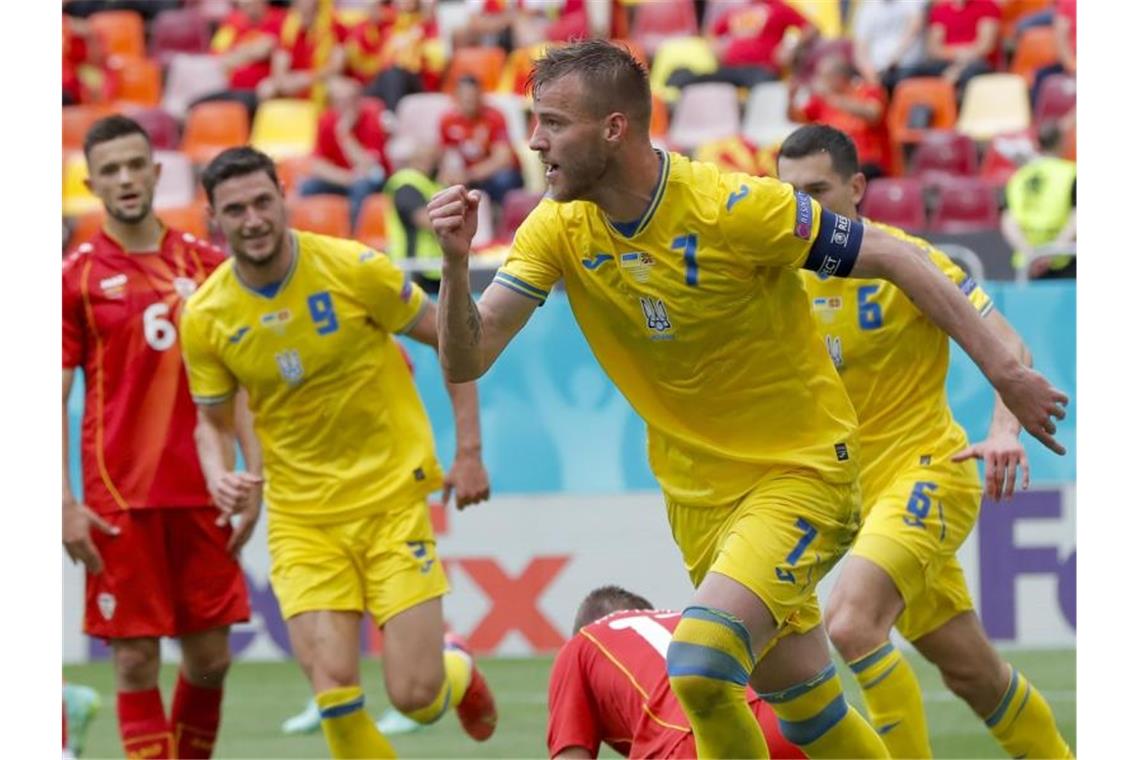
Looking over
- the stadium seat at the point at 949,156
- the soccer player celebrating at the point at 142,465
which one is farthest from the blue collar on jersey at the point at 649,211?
the stadium seat at the point at 949,156

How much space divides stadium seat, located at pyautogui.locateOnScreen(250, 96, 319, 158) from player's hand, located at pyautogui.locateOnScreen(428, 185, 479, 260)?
41.5 feet

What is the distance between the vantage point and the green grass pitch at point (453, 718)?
8.55 metres

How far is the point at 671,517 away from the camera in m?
5.91

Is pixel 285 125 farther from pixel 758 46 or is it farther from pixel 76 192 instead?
pixel 758 46

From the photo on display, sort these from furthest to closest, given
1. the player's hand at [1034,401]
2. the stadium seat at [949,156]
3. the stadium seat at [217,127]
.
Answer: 1. the stadium seat at [217,127]
2. the stadium seat at [949,156]
3. the player's hand at [1034,401]

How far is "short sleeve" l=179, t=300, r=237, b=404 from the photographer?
23.9ft

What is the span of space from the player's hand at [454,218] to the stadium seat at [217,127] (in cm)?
1285

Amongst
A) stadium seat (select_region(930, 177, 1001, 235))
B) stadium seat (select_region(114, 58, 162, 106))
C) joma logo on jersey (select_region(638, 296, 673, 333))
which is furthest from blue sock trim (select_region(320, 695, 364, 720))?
stadium seat (select_region(114, 58, 162, 106))

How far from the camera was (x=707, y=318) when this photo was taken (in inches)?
216

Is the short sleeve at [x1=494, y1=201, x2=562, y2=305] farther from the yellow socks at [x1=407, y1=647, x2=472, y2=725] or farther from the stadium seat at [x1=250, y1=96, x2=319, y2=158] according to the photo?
the stadium seat at [x1=250, y1=96, x2=319, y2=158]

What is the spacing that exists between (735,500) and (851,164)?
75.5 inches

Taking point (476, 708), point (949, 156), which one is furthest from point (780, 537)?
point (949, 156)

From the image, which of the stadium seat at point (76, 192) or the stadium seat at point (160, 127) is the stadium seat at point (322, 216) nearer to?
the stadium seat at point (76, 192)

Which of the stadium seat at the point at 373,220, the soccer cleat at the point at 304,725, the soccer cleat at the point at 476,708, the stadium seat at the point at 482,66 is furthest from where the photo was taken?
the stadium seat at the point at 482,66
